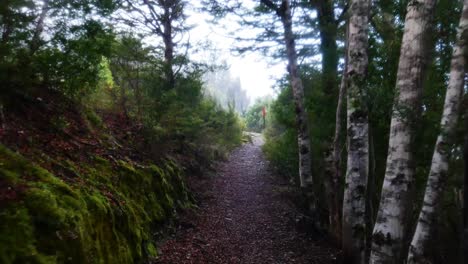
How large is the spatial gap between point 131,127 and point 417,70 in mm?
6343

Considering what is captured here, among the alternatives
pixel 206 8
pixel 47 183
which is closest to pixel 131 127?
pixel 206 8

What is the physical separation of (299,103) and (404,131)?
4.52 metres

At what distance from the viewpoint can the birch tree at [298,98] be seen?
8.45 metres

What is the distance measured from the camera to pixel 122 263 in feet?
14.4

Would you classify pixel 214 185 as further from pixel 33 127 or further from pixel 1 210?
pixel 1 210

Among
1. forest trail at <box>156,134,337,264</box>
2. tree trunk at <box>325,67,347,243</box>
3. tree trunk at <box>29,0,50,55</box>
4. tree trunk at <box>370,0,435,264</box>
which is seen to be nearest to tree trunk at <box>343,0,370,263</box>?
tree trunk at <box>370,0,435,264</box>

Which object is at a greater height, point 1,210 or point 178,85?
point 178,85

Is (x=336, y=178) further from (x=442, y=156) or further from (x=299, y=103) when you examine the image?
(x=442, y=156)

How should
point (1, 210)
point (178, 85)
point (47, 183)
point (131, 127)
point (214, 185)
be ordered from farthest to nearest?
point (214, 185) < point (178, 85) < point (131, 127) < point (47, 183) < point (1, 210)

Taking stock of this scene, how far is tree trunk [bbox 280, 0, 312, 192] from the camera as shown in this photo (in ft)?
27.7

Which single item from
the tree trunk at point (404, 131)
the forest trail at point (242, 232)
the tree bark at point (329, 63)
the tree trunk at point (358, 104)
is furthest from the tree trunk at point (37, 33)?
the tree bark at point (329, 63)

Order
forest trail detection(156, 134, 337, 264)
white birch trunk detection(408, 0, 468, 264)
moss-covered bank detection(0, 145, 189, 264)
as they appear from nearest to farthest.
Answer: moss-covered bank detection(0, 145, 189, 264)
white birch trunk detection(408, 0, 468, 264)
forest trail detection(156, 134, 337, 264)

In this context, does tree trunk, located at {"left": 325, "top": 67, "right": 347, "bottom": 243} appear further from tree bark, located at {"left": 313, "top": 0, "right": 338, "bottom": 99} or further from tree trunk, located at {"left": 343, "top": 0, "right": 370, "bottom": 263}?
tree trunk, located at {"left": 343, "top": 0, "right": 370, "bottom": 263}

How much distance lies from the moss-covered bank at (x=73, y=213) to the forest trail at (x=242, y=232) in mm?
878
